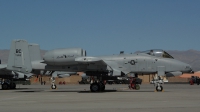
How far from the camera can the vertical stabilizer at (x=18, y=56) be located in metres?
26.5

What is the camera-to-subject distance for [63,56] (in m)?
24.4

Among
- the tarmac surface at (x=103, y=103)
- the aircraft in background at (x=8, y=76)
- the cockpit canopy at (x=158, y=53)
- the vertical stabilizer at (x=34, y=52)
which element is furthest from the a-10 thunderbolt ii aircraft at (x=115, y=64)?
the aircraft in background at (x=8, y=76)

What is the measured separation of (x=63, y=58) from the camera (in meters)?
24.4

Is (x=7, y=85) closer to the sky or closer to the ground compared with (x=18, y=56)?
closer to the ground

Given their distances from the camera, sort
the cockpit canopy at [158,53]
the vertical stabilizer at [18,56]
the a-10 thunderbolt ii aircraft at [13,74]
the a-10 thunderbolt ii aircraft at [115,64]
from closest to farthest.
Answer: the a-10 thunderbolt ii aircraft at [115,64] < the cockpit canopy at [158,53] < the vertical stabilizer at [18,56] < the a-10 thunderbolt ii aircraft at [13,74]

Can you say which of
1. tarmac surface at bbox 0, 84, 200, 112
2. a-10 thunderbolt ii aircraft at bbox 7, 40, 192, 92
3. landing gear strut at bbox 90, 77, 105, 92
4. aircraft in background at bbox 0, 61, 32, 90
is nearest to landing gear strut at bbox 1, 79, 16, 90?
aircraft in background at bbox 0, 61, 32, 90

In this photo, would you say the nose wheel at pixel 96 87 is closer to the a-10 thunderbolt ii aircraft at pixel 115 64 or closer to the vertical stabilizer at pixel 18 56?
the a-10 thunderbolt ii aircraft at pixel 115 64

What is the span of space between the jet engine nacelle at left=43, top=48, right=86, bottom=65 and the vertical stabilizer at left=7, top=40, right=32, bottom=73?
2.66 m

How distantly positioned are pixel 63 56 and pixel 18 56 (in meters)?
4.42

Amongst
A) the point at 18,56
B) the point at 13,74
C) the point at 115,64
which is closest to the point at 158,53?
the point at 115,64

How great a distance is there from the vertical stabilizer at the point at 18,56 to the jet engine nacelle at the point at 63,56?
8.74 feet

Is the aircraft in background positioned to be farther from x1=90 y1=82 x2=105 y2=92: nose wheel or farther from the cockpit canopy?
the cockpit canopy

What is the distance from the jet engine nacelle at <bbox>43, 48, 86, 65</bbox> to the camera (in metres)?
24.3

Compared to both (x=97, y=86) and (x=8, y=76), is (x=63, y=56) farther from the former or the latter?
(x=8, y=76)
